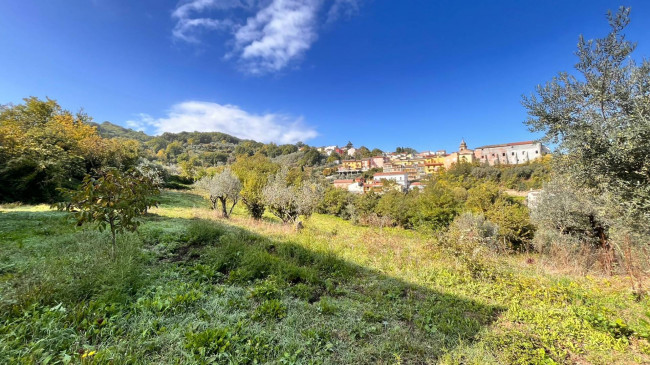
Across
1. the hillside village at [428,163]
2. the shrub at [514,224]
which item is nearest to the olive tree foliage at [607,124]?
the shrub at [514,224]

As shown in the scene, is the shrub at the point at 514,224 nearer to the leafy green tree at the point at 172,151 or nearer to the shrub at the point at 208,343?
the shrub at the point at 208,343

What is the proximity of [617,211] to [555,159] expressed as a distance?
1.48 meters

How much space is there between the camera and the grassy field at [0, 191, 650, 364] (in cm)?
253

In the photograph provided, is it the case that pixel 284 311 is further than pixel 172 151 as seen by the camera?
No

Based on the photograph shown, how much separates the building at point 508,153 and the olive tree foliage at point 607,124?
84.7m

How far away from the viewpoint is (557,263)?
686 cm

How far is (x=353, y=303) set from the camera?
394 centimetres

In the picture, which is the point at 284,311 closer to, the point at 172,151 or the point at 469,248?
the point at 469,248

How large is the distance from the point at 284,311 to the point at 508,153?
314ft

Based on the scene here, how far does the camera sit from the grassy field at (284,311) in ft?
8.30


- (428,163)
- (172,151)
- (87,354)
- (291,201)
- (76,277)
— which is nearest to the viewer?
(87,354)

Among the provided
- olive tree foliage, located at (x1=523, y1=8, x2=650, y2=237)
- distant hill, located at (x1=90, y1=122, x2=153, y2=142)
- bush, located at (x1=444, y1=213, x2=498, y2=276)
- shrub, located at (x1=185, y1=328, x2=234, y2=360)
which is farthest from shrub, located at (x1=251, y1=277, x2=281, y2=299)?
distant hill, located at (x1=90, y1=122, x2=153, y2=142)

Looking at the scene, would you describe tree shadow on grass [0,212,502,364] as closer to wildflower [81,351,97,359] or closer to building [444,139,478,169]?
wildflower [81,351,97,359]

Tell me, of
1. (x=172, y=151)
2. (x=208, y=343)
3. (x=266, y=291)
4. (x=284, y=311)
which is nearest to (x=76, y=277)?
(x=208, y=343)
